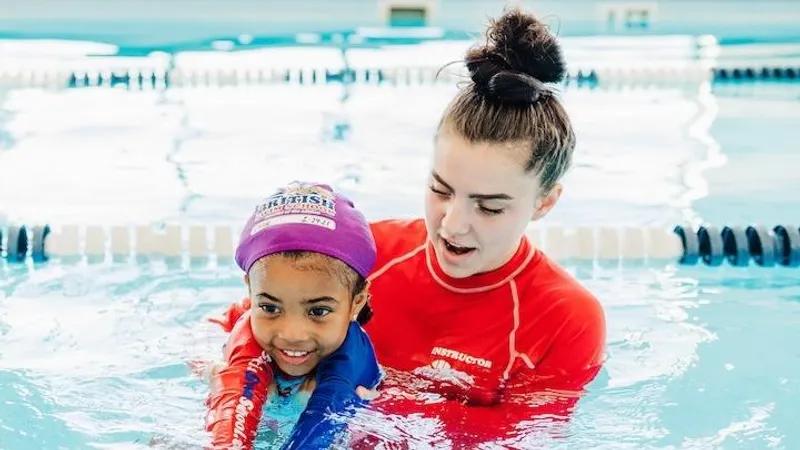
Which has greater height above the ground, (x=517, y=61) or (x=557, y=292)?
(x=517, y=61)

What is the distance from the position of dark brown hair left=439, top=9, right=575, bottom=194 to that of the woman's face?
0.03 m

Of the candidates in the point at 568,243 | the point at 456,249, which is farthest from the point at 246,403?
the point at 568,243

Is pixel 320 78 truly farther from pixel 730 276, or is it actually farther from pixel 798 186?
pixel 730 276

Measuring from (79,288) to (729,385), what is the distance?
2.45 m

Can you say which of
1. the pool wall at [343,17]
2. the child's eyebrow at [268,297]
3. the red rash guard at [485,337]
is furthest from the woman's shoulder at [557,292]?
the pool wall at [343,17]

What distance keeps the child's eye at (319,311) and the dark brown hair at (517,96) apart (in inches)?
20.4

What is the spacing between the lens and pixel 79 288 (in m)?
4.38

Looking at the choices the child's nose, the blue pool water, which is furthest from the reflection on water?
the child's nose

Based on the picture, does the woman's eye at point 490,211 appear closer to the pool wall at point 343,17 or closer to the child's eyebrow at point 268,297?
the child's eyebrow at point 268,297

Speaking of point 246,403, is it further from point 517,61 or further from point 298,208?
point 517,61

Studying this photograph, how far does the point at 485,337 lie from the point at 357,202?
107 inches

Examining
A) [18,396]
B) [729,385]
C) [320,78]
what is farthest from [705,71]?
[18,396]

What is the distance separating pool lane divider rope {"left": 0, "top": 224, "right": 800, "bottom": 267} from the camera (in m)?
4.74

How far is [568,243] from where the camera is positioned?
489 cm
